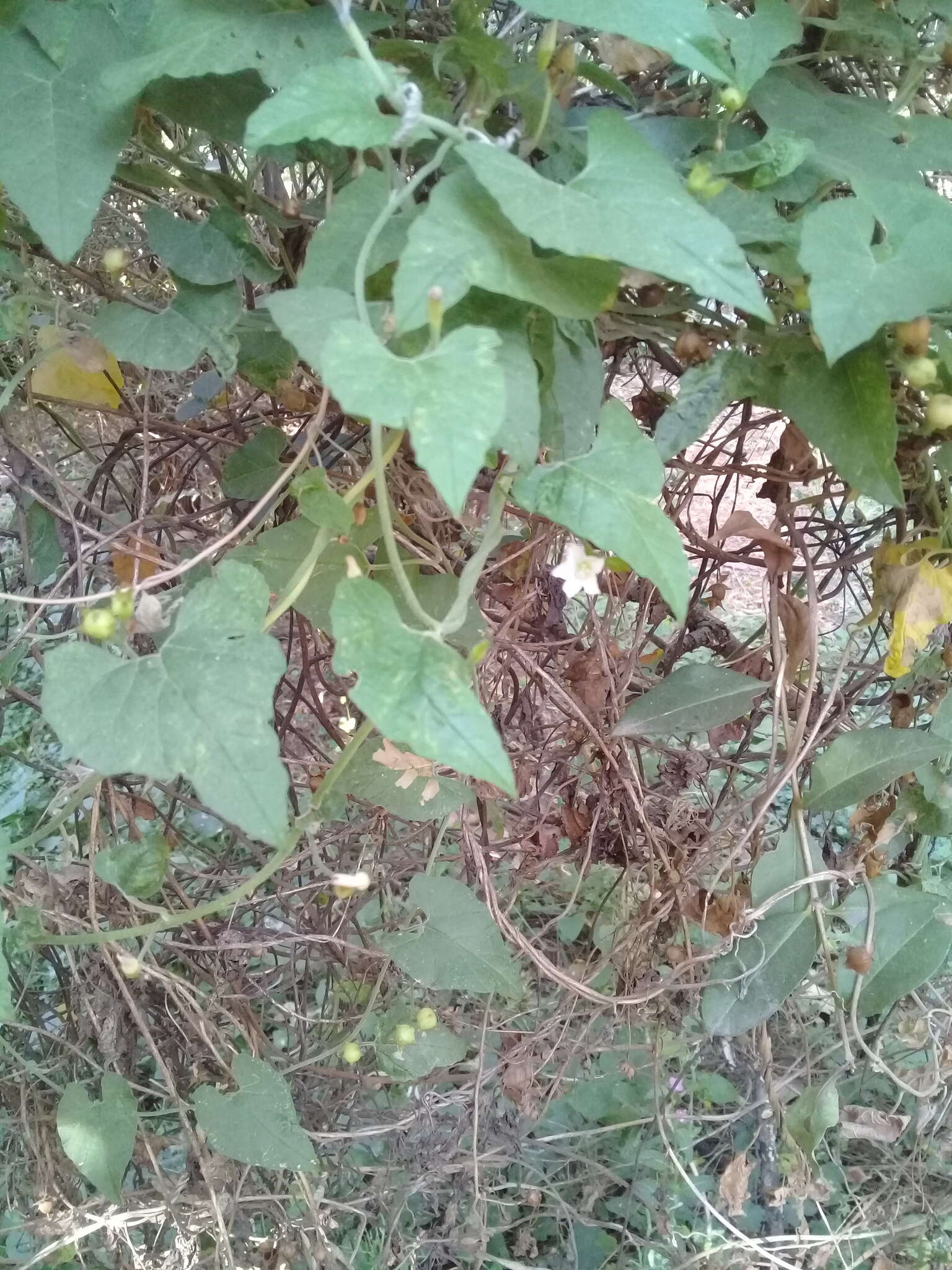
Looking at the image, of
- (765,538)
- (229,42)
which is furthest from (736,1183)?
(229,42)

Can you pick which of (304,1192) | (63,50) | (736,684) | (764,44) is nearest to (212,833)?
(304,1192)

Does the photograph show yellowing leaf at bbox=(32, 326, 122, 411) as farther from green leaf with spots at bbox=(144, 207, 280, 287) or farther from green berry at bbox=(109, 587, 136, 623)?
green berry at bbox=(109, 587, 136, 623)

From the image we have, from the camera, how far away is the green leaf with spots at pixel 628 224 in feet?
1.07

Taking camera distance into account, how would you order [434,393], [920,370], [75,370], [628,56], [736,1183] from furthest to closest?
[736,1183] < [75,370] < [628,56] < [920,370] < [434,393]

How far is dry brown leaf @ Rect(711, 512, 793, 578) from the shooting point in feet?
1.90

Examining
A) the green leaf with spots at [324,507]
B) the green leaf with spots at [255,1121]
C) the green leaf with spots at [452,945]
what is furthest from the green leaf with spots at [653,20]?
the green leaf with spots at [255,1121]

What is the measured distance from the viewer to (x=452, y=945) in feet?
2.35

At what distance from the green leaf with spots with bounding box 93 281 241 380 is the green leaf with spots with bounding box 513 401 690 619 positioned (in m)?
0.20

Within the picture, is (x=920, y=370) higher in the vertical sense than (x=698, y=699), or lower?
higher

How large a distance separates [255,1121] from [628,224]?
0.69 meters

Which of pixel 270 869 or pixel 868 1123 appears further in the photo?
pixel 868 1123

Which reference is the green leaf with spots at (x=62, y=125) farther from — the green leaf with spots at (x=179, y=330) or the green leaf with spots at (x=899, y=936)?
the green leaf with spots at (x=899, y=936)

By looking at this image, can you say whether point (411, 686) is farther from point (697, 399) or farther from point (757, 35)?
point (757, 35)

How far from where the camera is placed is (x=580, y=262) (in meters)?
0.37
